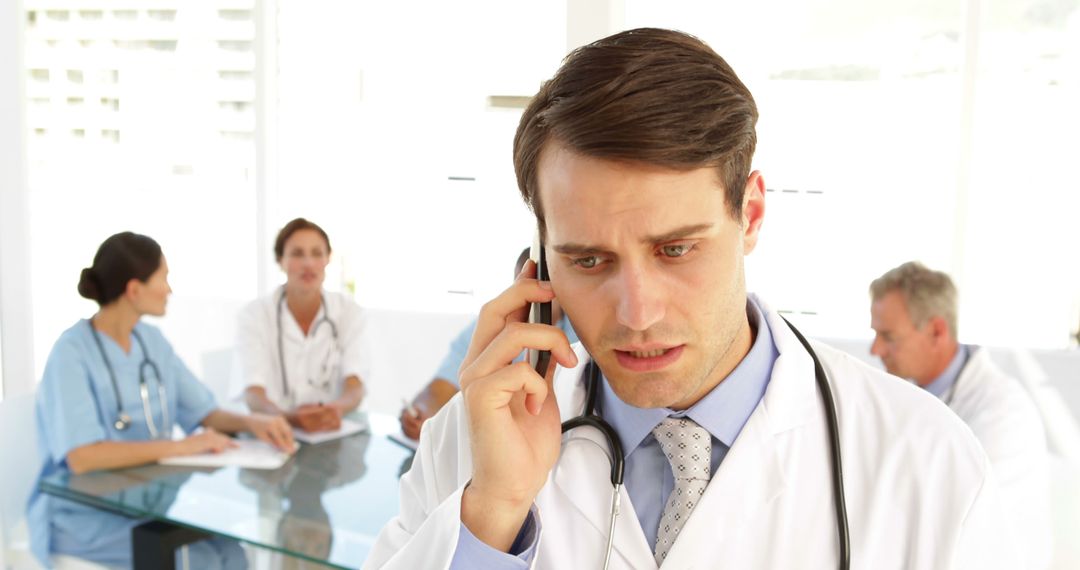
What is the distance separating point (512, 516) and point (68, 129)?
4669 mm

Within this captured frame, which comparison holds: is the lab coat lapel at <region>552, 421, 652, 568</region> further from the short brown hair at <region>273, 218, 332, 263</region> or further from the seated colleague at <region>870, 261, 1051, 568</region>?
the short brown hair at <region>273, 218, 332, 263</region>

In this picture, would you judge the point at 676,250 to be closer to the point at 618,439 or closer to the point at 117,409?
the point at 618,439

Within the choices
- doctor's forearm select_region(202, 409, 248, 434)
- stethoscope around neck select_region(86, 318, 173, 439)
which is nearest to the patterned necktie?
doctor's forearm select_region(202, 409, 248, 434)

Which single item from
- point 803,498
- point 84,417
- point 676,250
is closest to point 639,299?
point 676,250

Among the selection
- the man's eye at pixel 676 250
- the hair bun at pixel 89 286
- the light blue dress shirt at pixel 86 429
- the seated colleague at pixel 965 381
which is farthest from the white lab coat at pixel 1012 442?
the hair bun at pixel 89 286

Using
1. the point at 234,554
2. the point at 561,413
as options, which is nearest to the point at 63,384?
the point at 234,554

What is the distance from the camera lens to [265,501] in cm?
219

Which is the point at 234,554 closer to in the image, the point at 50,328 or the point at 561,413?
the point at 561,413

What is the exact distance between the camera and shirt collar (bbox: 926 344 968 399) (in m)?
2.31

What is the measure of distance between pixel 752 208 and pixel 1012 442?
1.50 m

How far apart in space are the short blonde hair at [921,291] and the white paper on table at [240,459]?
1709mm

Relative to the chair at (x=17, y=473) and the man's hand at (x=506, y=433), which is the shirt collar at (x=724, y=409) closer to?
the man's hand at (x=506, y=433)

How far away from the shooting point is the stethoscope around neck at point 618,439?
0.93 metres

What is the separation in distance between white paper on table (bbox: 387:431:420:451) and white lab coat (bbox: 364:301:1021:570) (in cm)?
158
